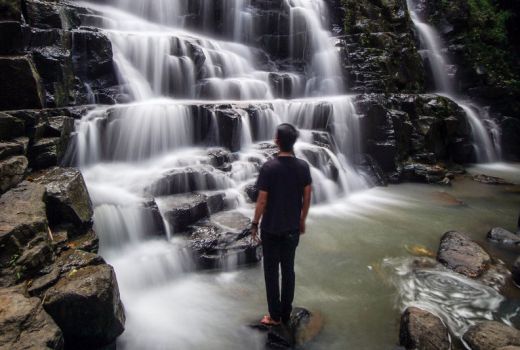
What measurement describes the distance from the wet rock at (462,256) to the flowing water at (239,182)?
0.31 metres

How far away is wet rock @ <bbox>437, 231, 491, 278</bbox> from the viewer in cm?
560

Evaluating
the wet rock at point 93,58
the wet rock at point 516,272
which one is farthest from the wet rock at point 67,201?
the wet rock at point 516,272

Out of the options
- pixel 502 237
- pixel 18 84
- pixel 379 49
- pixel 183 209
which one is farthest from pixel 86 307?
pixel 379 49

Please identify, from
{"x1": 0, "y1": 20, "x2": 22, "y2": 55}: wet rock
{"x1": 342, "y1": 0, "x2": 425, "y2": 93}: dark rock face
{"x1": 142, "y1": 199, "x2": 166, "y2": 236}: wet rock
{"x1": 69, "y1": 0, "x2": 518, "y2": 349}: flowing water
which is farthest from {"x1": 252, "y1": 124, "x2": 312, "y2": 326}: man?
{"x1": 342, "y1": 0, "x2": 425, "y2": 93}: dark rock face

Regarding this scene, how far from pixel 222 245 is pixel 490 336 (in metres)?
3.71

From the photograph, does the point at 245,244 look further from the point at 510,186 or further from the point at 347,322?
the point at 510,186

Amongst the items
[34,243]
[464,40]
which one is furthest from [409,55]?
[34,243]

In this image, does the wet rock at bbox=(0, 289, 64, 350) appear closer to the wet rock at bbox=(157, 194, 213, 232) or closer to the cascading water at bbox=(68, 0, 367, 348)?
the cascading water at bbox=(68, 0, 367, 348)

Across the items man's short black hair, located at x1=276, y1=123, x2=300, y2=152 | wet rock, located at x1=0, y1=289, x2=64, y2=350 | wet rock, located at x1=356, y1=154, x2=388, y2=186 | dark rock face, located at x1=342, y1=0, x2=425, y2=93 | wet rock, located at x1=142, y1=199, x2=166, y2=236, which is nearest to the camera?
wet rock, located at x1=0, y1=289, x2=64, y2=350

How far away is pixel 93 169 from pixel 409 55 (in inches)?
538

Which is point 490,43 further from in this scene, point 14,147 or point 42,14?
point 14,147

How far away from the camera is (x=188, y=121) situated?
355 inches

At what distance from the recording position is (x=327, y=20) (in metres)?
16.4

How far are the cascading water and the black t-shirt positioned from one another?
69.9 inches
